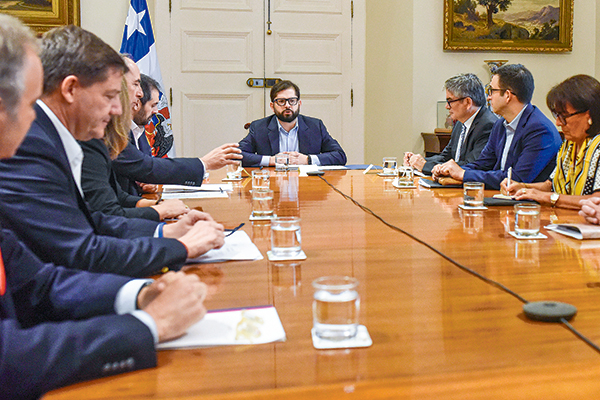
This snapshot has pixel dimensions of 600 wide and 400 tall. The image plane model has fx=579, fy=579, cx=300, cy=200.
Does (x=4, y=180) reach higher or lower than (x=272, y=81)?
lower

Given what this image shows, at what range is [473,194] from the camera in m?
2.42

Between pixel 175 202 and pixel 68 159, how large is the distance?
0.85 metres

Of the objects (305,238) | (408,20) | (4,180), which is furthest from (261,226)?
Answer: (408,20)

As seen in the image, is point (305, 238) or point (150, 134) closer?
point (305, 238)

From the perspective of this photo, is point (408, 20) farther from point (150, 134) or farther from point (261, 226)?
point (261, 226)

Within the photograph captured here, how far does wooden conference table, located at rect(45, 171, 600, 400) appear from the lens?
81 centimetres

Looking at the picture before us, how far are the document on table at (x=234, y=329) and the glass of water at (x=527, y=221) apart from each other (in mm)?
1041

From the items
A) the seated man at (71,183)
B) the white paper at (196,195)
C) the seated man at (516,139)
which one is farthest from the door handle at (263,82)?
the seated man at (71,183)

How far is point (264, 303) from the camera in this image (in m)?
1.19

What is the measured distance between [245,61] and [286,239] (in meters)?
4.89

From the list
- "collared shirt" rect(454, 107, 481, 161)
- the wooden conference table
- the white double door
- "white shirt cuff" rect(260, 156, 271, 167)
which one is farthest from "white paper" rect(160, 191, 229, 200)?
the white double door

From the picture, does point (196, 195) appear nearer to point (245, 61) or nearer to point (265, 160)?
point (265, 160)

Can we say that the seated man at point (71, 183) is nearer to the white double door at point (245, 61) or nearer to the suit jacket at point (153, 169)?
the suit jacket at point (153, 169)

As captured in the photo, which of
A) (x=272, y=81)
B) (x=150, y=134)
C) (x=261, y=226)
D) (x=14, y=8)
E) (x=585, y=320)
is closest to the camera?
(x=585, y=320)
